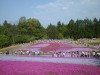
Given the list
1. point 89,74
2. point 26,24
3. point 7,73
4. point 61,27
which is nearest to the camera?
point 89,74

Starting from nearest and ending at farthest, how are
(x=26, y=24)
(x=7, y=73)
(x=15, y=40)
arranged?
(x=7, y=73), (x=15, y=40), (x=26, y=24)

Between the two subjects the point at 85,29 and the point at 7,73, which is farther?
the point at 85,29

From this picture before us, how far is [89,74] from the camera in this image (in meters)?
17.0

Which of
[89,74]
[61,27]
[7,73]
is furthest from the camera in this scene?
[61,27]

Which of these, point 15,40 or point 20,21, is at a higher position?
point 20,21

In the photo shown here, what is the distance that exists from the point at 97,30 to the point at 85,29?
234 inches

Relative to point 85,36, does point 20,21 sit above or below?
above

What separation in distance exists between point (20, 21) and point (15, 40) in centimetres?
3176

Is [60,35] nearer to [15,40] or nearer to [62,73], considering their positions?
[15,40]

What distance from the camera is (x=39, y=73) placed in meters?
17.8

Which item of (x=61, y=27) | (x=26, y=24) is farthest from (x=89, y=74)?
(x=61, y=27)

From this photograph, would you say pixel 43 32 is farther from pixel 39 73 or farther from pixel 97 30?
pixel 39 73

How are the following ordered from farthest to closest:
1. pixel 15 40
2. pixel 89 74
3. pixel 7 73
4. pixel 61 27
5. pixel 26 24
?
pixel 61 27, pixel 26 24, pixel 15 40, pixel 7 73, pixel 89 74

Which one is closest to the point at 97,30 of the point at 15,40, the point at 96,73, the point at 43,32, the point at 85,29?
the point at 85,29
